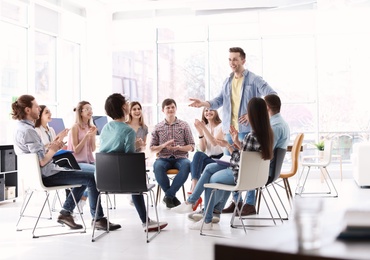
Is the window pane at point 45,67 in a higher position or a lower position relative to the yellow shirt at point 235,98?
higher

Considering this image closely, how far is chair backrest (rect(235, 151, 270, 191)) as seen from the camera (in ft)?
14.4

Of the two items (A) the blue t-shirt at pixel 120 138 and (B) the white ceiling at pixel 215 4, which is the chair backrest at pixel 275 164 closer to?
(A) the blue t-shirt at pixel 120 138

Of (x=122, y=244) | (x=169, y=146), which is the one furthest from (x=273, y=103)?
(x=122, y=244)

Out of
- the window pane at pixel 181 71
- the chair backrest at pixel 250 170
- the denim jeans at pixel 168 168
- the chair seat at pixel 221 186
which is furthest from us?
the window pane at pixel 181 71

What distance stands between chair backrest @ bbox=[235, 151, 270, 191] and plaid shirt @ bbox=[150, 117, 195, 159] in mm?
2023

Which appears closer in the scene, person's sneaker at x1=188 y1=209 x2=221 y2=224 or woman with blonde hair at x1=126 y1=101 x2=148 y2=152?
person's sneaker at x1=188 y1=209 x2=221 y2=224

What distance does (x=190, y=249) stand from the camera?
4.18m

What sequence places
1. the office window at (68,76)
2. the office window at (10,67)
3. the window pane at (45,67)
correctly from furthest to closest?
the office window at (68,76) < the window pane at (45,67) < the office window at (10,67)

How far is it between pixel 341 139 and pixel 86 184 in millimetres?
7245

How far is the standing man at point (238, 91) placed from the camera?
17.9 feet

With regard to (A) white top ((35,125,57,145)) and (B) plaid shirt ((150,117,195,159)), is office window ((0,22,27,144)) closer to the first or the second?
(A) white top ((35,125,57,145))

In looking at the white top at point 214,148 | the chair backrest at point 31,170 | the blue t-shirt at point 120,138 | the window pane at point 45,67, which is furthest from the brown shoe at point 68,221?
the window pane at point 45,67

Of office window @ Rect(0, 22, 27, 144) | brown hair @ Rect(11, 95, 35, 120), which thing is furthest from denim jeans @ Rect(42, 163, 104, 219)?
office window @ Rect(0, 22, 27, 144)

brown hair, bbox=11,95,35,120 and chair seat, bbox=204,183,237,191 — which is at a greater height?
brown hair, bbox=11,95,35,120
